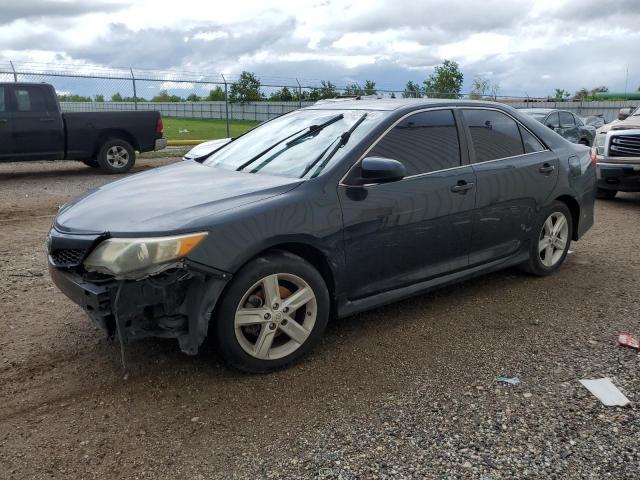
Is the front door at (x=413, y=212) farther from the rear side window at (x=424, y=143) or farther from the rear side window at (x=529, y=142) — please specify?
the rear side window at (x=529, y=142)

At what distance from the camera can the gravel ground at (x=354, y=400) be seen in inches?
108

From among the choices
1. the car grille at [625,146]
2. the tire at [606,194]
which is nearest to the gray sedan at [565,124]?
the tire at [606,194]

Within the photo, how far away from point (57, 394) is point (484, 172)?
340cm

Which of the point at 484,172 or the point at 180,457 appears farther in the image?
the point at 484,172

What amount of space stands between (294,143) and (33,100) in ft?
29.8

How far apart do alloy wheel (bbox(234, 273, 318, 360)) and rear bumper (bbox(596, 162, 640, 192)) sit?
7605 mm

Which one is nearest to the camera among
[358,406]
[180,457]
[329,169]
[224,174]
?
[180,457]

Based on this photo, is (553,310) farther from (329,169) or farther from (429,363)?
(329,169)

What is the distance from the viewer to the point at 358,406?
3.22 metres

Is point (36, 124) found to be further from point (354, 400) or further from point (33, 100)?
point (354, 400)

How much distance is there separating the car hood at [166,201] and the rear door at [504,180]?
1.70 metres

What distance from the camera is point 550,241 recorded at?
5.38m

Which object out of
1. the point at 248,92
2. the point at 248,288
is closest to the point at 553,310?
the point at 248,288

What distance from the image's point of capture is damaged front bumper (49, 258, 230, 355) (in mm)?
3082
